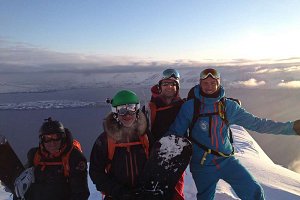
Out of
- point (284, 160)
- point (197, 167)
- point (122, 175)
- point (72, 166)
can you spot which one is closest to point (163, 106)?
point (197, 167)

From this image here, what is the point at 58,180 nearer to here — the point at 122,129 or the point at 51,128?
the point at 51,128

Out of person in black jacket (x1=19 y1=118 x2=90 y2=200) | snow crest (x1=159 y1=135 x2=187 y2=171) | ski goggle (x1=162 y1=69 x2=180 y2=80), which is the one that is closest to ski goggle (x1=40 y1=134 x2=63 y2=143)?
person in black jacket (x1=19 y1=118 x2=90 y2=200)

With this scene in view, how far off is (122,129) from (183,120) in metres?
1.12

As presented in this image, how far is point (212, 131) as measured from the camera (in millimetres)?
4383

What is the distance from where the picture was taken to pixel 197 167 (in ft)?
14.8

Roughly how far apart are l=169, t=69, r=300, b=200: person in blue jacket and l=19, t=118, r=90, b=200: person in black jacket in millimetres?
1516

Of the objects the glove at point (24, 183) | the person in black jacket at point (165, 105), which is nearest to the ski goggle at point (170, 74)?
the person in black jacket at point (165, 105)

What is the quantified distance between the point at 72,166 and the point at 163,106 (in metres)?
1.75

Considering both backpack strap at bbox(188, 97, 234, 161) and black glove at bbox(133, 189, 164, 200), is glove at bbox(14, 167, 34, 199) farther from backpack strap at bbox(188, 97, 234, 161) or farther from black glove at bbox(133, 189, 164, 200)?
backpack strap at bbox(188, 97, 234, 161)

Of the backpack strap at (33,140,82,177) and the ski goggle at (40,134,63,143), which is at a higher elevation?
the ski goggle at (40,134,63,143)

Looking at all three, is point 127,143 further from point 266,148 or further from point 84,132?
point 266,148

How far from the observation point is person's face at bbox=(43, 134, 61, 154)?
3.67 meters

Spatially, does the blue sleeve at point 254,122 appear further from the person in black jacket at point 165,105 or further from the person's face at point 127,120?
the person's face at point 127,120

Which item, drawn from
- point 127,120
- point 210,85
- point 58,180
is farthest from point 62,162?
point 210,85
